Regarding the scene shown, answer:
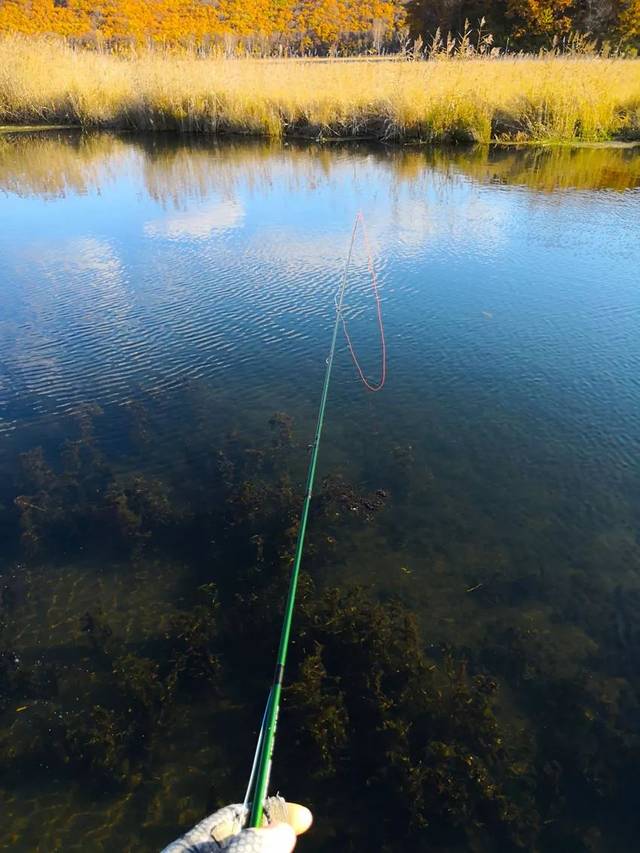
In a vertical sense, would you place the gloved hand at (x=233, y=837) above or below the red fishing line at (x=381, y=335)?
above

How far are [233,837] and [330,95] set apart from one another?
1514cm

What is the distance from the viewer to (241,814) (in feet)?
4.11

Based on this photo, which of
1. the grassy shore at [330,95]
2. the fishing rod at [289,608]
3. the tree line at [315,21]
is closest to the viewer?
the fishing rod at [289,608]

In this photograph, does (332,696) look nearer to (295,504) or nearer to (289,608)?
(289,608)

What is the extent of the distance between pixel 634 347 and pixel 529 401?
1.34 metres

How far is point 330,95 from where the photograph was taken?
44.2 ft

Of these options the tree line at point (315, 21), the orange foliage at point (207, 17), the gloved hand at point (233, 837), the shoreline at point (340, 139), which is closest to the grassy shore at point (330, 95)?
the shoreline at point (340, 139)

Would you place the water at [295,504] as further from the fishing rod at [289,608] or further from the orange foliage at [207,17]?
the orange foliage at [207,17]

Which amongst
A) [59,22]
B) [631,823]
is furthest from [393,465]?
[59,22]

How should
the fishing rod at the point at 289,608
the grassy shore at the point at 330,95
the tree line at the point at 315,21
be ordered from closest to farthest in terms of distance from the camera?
the fishing rod at the point at 289,608, the grassy shore at the point at 330,95, the tree line at the point at 315,21

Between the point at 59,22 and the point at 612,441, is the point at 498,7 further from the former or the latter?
the point at 59,22

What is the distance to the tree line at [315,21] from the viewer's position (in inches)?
833

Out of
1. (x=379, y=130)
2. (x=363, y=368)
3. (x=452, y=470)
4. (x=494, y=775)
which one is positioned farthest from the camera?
(x=379, y=130)

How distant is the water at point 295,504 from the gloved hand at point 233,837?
83cm
